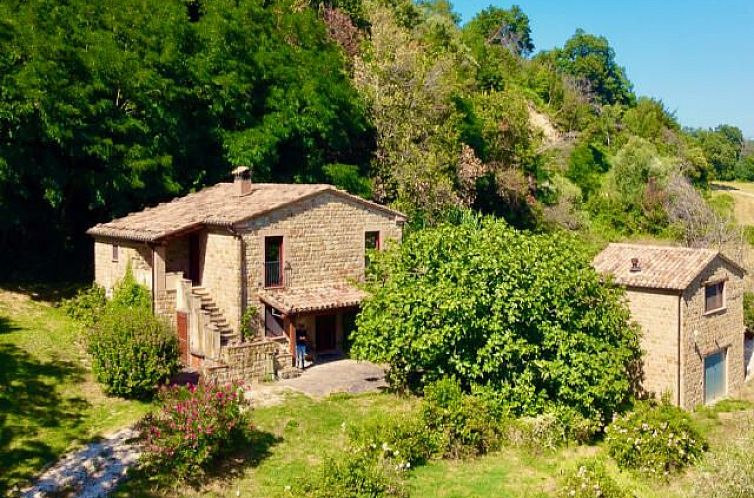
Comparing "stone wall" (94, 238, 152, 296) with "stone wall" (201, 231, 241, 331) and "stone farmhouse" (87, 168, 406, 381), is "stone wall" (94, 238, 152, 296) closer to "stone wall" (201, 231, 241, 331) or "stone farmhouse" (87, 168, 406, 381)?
"stone farmhouse" (87, 168, 406, 381)

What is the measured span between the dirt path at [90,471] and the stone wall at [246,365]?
154 inches

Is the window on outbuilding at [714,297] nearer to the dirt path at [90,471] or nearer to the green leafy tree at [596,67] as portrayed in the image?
the dirt path at [90,471]

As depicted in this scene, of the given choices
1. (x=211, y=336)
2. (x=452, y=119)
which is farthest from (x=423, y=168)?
(x=211, y=336)

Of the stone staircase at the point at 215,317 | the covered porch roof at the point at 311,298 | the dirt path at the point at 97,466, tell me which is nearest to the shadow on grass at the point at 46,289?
the stone staircase at the point at 215,317

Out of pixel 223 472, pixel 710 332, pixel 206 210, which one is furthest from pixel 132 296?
pixel 710 332

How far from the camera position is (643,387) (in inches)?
912

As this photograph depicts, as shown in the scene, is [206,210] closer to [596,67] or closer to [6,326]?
[6,326]

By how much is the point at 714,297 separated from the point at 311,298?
1369cm

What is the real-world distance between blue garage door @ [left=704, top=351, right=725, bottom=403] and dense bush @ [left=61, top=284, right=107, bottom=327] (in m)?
20.8

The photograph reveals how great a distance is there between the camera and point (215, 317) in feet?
78.5

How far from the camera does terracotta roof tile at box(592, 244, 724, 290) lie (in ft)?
74.3

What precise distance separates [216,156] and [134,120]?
16.3ft

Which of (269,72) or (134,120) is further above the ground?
(269,72)

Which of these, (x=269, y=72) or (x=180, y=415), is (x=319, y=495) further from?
(x=269, y=72)
